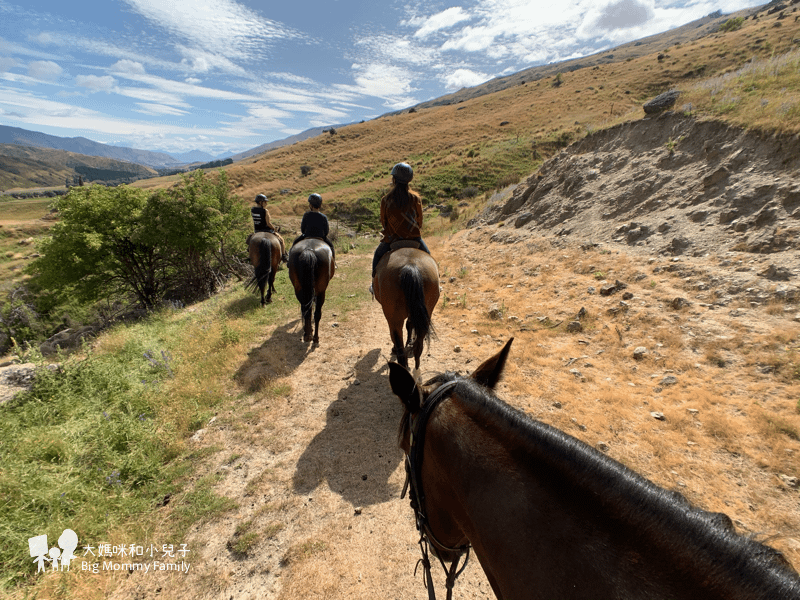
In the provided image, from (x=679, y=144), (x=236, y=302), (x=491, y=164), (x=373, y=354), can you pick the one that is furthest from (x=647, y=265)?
(x=491, y=164)

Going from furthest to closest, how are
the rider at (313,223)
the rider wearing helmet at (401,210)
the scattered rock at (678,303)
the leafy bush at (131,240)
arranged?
Answer: the leafy bush at (131,240) < the rider at (313,223) < the scattered rock at (678,303) < the rider wearing helmet at (401,210)

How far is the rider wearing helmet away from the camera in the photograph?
5461 mm

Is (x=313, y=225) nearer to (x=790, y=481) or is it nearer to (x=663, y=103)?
(x=790, y=481)

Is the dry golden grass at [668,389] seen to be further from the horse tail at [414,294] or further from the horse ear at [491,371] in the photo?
the horse ear at [491,371]

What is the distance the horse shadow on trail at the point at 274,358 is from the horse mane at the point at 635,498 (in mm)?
5165

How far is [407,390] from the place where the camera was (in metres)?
1.96

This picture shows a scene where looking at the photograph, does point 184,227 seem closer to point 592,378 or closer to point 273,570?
point 273,570

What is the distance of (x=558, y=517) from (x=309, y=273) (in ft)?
19.6

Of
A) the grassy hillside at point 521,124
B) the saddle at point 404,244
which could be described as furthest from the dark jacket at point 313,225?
the grassy hillside at point 521,124

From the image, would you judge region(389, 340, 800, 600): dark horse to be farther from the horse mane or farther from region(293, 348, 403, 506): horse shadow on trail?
region(293, 348, 403, 506): horse shadow on trail

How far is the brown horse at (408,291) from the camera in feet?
15.5

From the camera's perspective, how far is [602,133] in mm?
14109

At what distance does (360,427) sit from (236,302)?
279 inches

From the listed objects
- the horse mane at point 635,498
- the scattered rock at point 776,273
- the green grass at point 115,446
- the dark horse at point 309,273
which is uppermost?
the scattered rock at point 776,273
